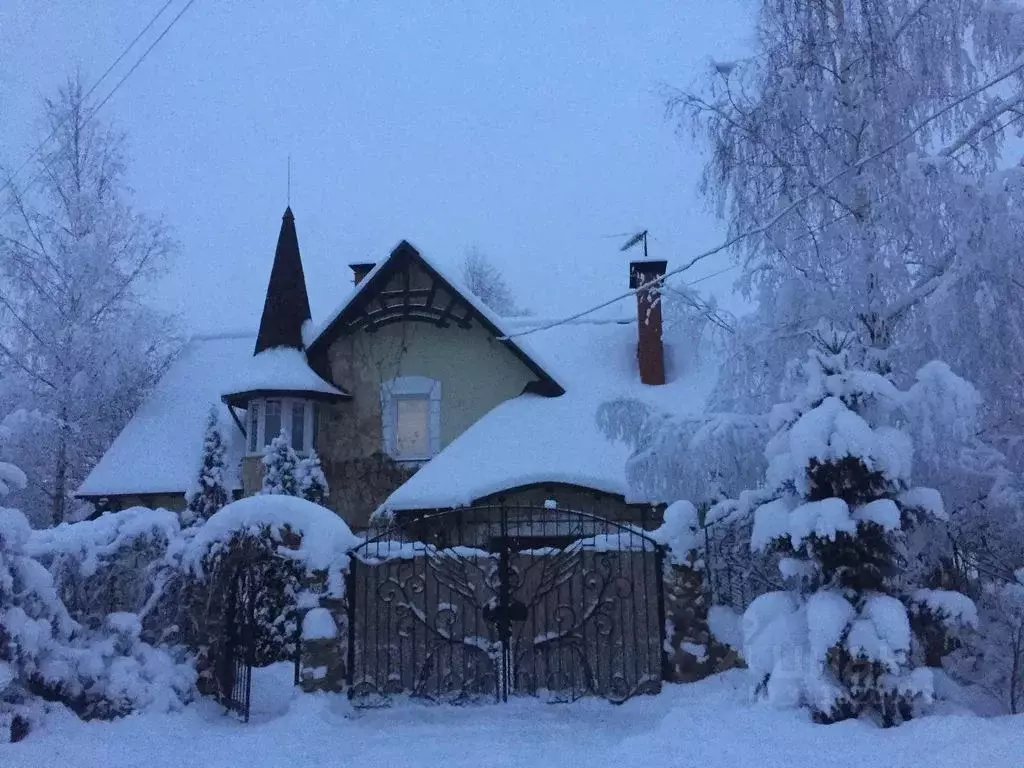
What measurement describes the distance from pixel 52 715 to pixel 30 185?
1649cm

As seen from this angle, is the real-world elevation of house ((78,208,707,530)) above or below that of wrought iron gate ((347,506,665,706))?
above

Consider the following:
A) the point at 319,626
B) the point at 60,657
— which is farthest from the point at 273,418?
the point at 60,657

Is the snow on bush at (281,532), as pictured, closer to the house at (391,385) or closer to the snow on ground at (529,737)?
the snow on ground at (529,737)

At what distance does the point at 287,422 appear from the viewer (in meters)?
17.4

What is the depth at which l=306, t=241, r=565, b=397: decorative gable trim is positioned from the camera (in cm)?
1770

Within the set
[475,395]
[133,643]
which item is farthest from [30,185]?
[133,643]

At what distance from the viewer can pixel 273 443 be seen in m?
16.2

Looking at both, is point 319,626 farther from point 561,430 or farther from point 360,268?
point 360,268

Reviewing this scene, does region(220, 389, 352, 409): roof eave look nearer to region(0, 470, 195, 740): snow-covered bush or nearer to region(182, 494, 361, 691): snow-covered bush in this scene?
region(182, 494, 361, 691): snow-covered bush

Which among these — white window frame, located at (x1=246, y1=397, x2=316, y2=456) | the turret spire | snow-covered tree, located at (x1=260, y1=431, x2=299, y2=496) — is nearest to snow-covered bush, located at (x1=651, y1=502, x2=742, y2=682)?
snow-covered tree, located at (x1=260, y1=431, x2=299, y2=496)

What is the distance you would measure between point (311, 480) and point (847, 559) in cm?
1166

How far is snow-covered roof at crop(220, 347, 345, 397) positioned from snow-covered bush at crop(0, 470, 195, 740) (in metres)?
9.11

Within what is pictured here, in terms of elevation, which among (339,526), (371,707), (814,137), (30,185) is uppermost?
(30,185)

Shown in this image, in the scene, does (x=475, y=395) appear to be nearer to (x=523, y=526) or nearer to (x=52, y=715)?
(x=523, y=526)
